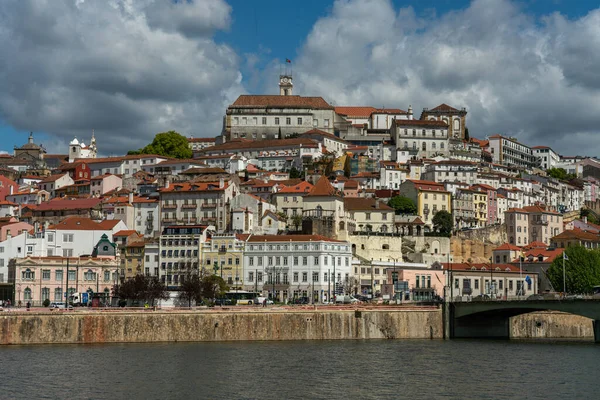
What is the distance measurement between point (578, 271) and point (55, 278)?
5170 centimetres

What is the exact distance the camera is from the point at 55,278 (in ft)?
296

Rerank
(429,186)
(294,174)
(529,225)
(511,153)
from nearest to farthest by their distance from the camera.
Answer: (429,186) < (529,225) < (294,174) < (511,153)

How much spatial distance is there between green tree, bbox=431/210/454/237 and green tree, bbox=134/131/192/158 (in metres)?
48.4

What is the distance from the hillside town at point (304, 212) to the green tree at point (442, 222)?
10.2 inches

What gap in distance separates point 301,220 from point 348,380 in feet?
193

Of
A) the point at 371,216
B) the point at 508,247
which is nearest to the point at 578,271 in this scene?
the point at 508,247

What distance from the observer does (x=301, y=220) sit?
111 metres

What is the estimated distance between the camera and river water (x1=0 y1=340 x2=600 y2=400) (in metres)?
48.2

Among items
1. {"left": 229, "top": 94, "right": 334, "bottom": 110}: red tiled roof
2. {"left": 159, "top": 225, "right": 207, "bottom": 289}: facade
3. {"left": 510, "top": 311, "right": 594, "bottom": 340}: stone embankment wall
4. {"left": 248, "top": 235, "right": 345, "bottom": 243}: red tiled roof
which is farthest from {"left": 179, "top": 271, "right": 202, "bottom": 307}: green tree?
{"left": 229, "top": 94, "right": 334, "bottom": 110}: red tiled roof

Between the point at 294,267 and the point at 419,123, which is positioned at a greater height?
the point at 419,123

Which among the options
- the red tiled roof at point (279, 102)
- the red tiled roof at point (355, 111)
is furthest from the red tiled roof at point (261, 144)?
the red tiled roof at point (355, 111)

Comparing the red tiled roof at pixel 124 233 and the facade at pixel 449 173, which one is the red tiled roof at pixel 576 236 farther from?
the red tiled roof at pixel 124 233

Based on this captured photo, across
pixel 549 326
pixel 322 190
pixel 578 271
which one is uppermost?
pixel 322 190

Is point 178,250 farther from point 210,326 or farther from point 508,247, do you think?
point 508,247
